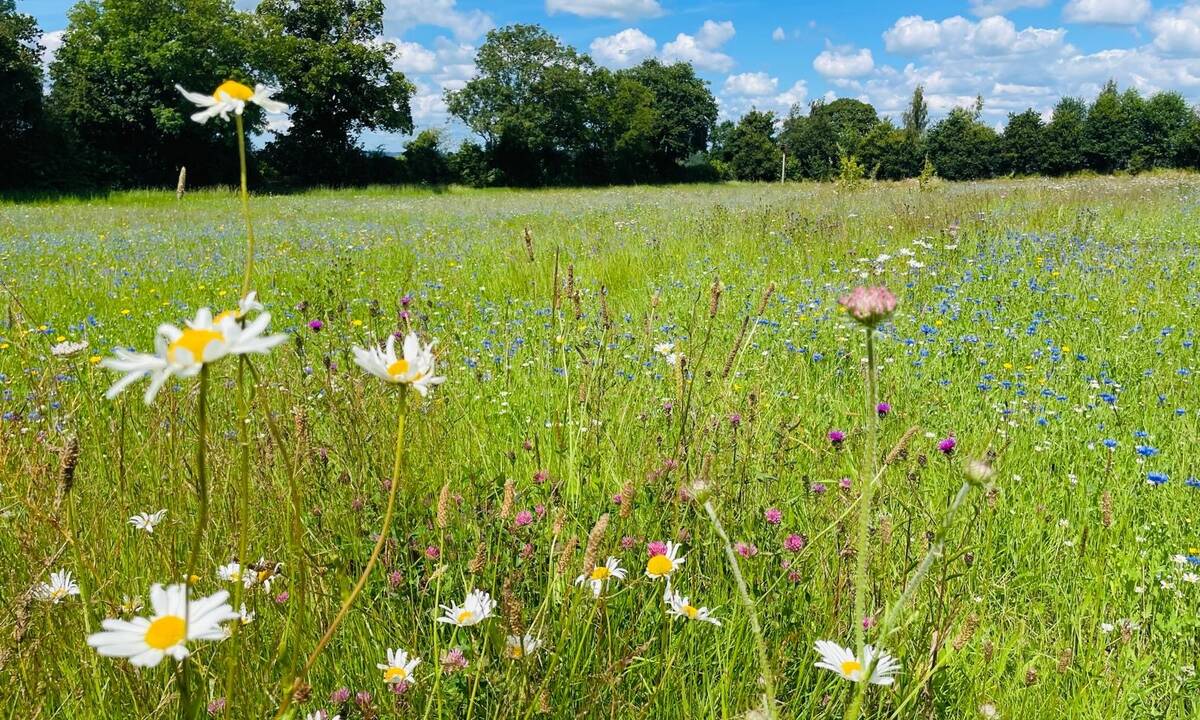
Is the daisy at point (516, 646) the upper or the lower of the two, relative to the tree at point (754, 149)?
lower

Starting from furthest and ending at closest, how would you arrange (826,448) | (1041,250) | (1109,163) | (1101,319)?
(1109,163) < (1041,250) < (1101,319) < (826,448)

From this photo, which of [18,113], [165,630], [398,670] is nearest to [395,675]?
[398,670]

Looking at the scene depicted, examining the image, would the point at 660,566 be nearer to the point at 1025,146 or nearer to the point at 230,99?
the point at 230,99

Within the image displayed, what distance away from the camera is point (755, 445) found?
2.45 meters

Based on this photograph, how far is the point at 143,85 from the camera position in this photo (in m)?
28.0

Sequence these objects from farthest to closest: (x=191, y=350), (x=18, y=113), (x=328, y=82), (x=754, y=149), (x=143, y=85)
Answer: (x=754, y=149) → (x=328, y=82) → (x=143, y=85) → (x=18, y=113) → (x=191, y=350)

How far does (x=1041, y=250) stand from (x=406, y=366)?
6633mm

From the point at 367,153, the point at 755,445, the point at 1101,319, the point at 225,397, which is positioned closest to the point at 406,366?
→ the point at 755,445

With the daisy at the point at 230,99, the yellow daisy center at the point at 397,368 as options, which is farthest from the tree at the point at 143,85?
the yellow daisy center at the point at 397,368

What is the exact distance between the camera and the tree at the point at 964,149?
161 feet

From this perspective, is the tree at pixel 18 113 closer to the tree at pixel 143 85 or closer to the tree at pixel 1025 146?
the tree at pixel 143 85

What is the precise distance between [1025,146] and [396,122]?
3914cm

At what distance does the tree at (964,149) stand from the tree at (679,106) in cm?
1621

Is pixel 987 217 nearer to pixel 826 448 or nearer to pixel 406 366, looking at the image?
pixel 826 448
